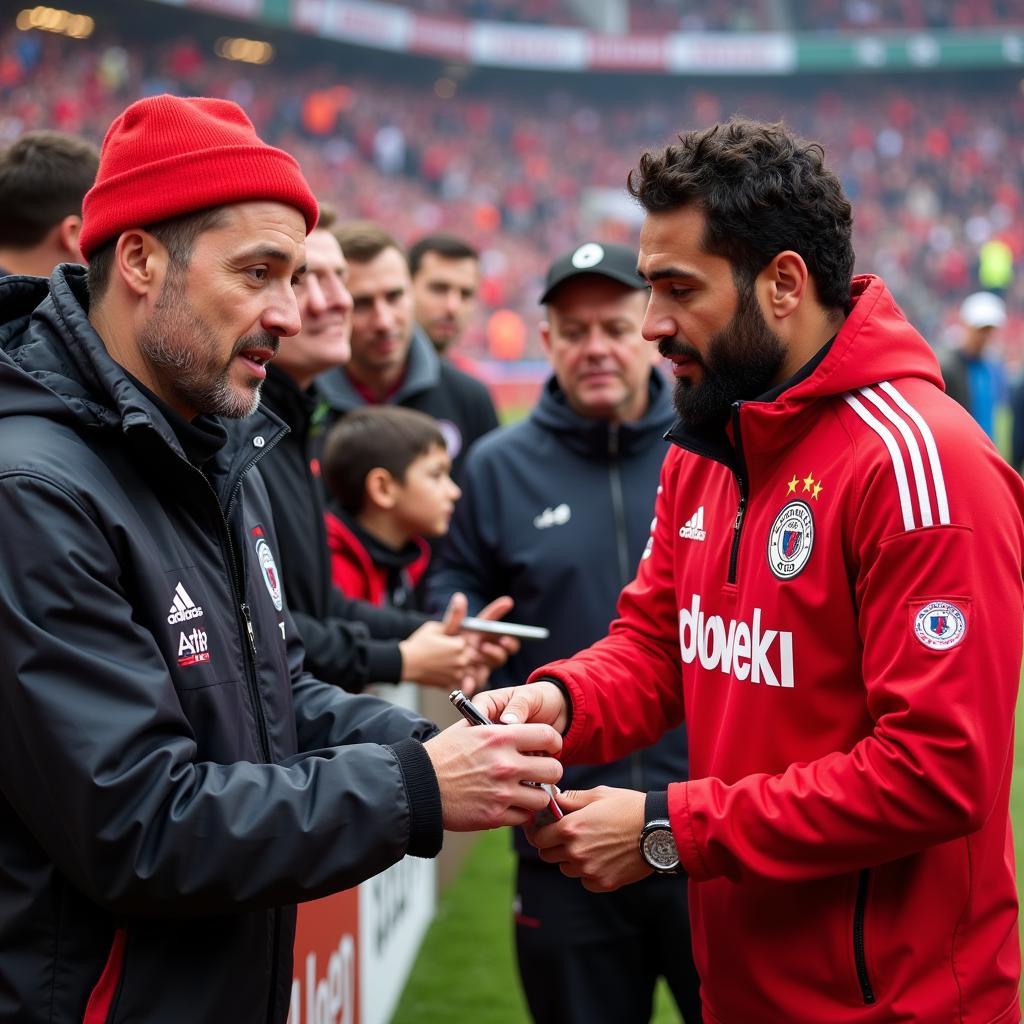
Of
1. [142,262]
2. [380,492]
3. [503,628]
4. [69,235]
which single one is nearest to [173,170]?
[142,262]

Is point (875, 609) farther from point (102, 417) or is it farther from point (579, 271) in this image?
point (579, 271)

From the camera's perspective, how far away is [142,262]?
6.89 feet

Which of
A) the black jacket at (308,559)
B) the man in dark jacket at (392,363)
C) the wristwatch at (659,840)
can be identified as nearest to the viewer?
the wristwatch at (659,840)

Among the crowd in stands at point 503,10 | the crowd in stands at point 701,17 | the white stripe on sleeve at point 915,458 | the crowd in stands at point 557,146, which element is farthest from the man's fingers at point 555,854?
the crowd in stands at point 701,17

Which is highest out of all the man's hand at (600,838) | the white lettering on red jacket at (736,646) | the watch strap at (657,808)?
the white lettering on red jacket at (736,646)

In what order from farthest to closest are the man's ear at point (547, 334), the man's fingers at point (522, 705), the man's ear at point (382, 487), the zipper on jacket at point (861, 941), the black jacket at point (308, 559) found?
the man's ear at point (382, 487), the man's ear at point (547, 334), the black jacket at point (308, 559), the man's fingers at point (522, 705), the zipper on jacket at point (861, 941)

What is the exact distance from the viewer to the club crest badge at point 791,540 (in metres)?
2.10

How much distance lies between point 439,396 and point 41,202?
2.10m

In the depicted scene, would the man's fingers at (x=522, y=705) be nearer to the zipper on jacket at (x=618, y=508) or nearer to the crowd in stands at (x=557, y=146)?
the zipper on jacket at (x=618, y=508)

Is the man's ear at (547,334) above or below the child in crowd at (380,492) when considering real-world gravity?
above

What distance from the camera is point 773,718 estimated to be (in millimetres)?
2148

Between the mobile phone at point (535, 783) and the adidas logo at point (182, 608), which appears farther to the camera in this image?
the mobile phone at point (535, 783)

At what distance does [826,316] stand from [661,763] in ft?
4.90

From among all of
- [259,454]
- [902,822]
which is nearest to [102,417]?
[259,454]
